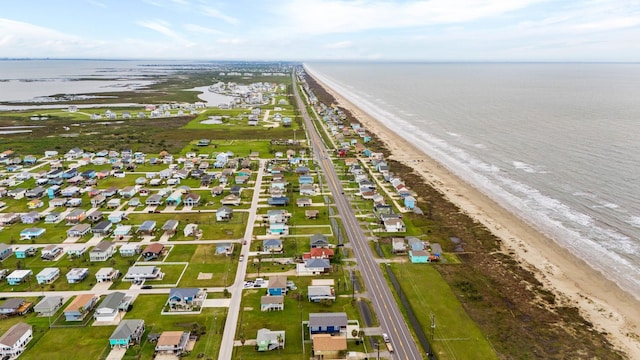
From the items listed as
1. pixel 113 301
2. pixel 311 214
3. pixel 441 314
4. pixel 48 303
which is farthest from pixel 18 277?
pixel 441 314

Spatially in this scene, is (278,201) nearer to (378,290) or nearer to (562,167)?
(378,290)

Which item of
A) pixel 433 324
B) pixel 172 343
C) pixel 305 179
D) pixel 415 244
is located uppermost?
pixel 305 179

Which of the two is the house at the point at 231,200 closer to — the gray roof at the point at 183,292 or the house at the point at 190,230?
the house at the point at 190,230

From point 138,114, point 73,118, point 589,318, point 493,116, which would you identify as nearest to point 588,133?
point 493,116

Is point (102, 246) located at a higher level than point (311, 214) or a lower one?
higher

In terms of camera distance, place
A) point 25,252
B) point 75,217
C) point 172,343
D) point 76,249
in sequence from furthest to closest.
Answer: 1. point 75,217
2. point 76,249
3. point 25,252
4. point 172,343

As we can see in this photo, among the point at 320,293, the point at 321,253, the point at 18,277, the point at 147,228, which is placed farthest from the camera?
the point at 147,228
